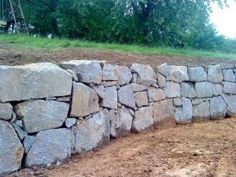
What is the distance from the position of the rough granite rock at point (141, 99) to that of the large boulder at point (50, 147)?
1962 millimetres

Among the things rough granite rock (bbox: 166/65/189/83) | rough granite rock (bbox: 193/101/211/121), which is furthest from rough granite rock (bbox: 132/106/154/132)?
rough granite rock (bbox: 193/101/211/121)

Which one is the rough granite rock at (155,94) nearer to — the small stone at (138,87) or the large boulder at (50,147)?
the small stone at (138,87)

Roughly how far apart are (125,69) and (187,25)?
22.9ft

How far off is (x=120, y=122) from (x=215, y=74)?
10.9ft

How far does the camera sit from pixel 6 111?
4.33m

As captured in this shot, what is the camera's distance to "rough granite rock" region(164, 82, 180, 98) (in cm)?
771

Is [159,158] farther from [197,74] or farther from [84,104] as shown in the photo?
[197,74]

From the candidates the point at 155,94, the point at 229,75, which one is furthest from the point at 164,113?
the point at 229,75

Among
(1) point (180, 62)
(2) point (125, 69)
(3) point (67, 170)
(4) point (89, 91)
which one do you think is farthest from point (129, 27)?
(3) point (67, 170)

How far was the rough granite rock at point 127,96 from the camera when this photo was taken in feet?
21.2

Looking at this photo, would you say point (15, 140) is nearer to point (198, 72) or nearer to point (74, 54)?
point (74, 54)

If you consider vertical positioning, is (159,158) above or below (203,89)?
below

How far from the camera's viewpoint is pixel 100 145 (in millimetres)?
5844

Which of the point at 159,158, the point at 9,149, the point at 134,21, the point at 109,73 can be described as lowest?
the point at 159,158
